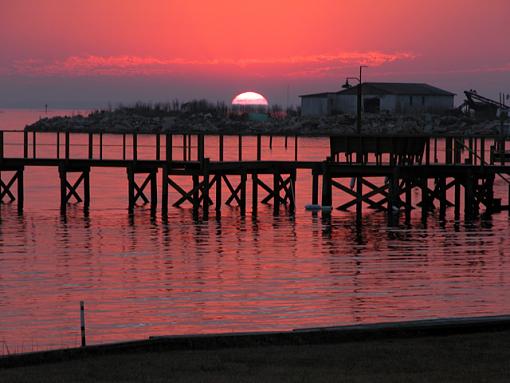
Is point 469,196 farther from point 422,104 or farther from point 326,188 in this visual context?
point 422,104

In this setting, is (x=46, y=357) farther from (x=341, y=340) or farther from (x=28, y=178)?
(x=28, y=178)

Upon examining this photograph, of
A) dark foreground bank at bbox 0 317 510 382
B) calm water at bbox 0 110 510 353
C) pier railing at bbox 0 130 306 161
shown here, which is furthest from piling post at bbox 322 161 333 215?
dark foreground bank at bbox 0 317 510 382

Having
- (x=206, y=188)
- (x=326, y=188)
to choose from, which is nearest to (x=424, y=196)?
(x=326, y=188)

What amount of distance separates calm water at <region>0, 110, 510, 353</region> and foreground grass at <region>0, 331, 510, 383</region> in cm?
542

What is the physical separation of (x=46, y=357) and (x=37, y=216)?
121 feet

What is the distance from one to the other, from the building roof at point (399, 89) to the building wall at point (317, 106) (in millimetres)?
5160

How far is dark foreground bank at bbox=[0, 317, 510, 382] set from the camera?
1354 cm

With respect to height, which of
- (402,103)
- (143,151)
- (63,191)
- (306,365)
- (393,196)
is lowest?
(143,151)

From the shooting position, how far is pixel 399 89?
606 ft

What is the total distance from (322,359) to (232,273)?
16016mm

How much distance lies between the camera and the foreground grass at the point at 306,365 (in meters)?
13.5

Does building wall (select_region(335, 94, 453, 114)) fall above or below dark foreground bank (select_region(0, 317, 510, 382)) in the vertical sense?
above

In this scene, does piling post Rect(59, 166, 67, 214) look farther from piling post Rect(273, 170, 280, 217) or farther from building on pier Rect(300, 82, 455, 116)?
building on pier Rect(300, 82, 455, 116)

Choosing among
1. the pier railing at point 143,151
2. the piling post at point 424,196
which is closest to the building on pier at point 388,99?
the pier railing at point 143,151
